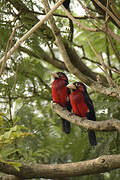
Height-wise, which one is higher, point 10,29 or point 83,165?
point 10,29

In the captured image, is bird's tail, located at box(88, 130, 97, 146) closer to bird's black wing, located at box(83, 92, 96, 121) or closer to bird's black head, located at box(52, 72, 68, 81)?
bird's black wing, located at box(83, 92, 96, 121)

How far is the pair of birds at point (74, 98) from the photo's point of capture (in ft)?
14.1

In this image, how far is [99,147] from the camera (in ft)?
14.6

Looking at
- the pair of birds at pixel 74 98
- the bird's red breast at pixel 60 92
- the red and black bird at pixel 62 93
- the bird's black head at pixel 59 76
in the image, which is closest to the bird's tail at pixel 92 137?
the pair of birds at pixel 74 98

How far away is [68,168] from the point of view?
2963 mm

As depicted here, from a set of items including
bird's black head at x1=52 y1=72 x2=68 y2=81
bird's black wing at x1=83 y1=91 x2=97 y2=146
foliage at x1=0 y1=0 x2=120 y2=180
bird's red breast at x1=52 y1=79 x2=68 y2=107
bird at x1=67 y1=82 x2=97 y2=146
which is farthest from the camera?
bird's black head at x1=52 y1=72 x2=68 y2=81

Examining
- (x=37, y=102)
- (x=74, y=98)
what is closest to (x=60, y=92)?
(x=74, y=98)

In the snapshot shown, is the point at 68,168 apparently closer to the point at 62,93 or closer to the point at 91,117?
the point at 91,117

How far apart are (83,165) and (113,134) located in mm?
1350

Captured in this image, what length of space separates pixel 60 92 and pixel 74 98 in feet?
0.81

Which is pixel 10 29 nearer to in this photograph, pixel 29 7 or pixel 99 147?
pixel 29 7

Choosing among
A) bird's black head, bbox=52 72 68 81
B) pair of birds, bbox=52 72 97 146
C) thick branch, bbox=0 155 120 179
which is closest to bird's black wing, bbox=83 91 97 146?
pair of birds, bbox=52 72 97 146

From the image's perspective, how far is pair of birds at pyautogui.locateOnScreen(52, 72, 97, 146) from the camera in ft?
14.1

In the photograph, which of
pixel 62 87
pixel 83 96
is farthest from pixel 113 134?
pixel 62 87
